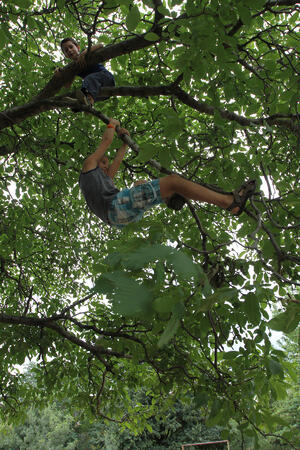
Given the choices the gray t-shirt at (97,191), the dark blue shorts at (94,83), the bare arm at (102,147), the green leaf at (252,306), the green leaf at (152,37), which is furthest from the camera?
the dark blue shorts at (94,83)

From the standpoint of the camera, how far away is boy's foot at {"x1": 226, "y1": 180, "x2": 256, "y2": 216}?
211 centimetres

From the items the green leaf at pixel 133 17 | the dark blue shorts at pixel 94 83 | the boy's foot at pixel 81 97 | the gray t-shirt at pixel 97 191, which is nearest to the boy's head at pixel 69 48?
the dark blue shorts at pixel 94 83

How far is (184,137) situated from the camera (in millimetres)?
2412

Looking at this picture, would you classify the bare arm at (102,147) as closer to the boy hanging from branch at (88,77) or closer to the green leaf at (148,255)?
the boy hanging from branch at (88,77)

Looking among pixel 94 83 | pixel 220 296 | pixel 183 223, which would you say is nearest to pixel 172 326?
Answer: pixel 220 296

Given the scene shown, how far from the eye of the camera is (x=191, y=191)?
2.41 metres

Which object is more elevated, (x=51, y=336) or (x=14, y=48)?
(x=14, y=48)

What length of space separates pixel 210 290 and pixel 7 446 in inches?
961

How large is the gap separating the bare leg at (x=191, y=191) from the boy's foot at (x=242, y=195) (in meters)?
0.02

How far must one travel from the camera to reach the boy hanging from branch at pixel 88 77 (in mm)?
3316

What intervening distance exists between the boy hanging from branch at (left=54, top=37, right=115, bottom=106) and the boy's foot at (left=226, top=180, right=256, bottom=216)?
1612mm

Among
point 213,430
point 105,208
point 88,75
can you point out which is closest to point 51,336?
point 105,208

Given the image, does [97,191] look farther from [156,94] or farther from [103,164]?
[156,94]

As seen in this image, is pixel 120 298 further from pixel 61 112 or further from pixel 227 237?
pixel 61 112
